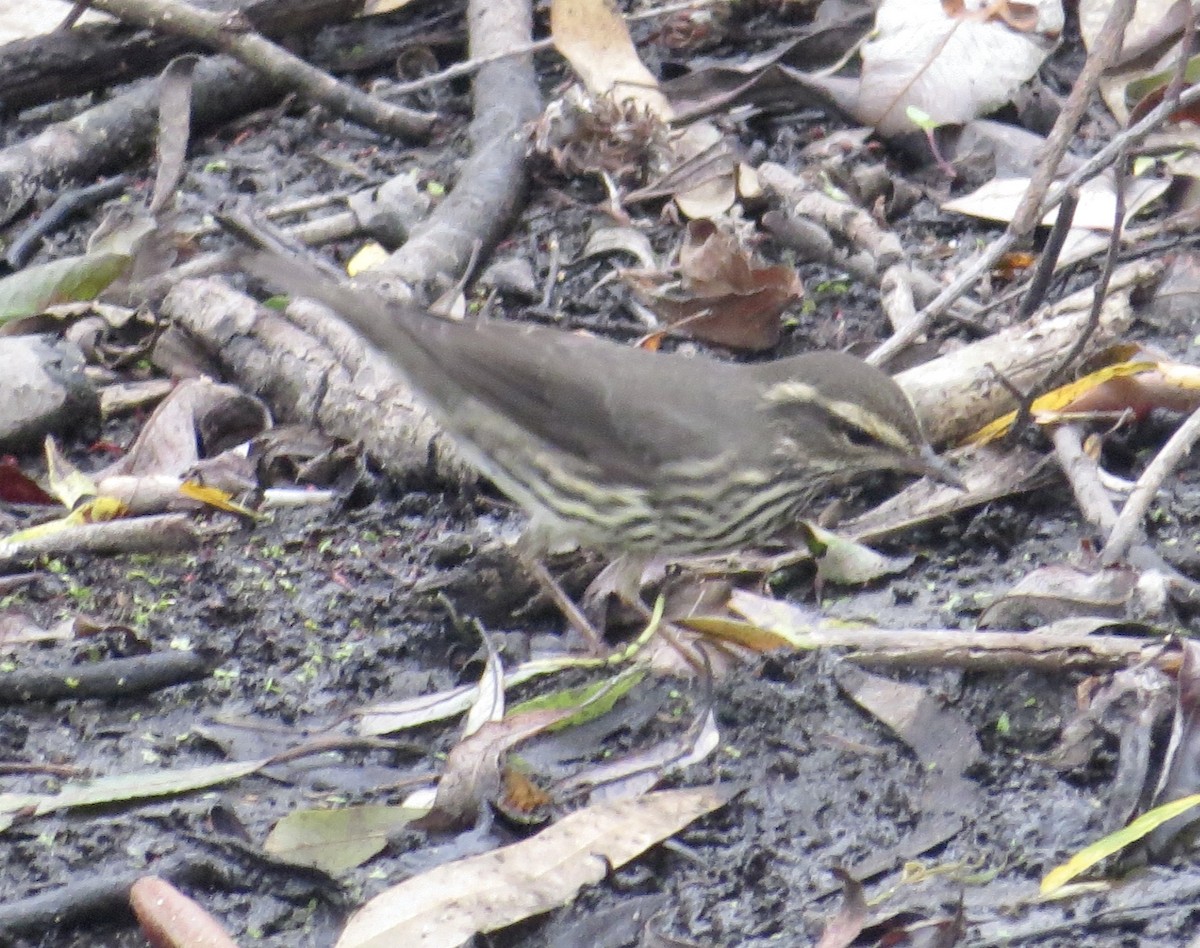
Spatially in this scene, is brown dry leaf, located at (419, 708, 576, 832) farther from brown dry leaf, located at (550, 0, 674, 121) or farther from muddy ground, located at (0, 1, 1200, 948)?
brown dry leaf, located at (550, 0, 674, 121)

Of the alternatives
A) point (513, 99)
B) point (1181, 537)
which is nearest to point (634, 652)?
point (1181, 537)

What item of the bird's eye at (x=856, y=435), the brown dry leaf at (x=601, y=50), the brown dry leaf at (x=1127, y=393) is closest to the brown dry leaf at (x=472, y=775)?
the bird's eye at (x=856, y=435)

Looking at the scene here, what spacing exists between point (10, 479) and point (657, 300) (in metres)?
2.05

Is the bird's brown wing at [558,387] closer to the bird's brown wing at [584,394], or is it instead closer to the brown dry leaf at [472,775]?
the bird's brown wing at [584,394]

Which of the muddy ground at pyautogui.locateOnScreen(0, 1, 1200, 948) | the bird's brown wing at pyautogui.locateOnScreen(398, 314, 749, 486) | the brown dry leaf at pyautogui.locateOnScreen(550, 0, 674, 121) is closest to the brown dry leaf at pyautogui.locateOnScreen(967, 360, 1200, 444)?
the muddy ground at pyautogui.locateOnScreen(0, 1, 1200, 948)

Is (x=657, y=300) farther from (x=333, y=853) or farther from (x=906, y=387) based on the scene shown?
(x=333, y=853)

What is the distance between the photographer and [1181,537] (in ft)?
15.0

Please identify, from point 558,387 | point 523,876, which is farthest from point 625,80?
point 523,876

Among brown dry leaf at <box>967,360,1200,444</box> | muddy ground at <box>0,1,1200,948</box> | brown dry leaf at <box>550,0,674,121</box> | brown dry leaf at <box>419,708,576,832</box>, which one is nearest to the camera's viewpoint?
muddy ground at <box>0,1,1200,948</box>

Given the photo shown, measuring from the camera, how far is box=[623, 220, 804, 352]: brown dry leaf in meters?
5.59

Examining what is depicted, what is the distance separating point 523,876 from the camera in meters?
3.54

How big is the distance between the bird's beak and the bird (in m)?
0.05

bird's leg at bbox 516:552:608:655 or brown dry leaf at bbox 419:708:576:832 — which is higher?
brown dry leaf at bbox 419:708:576:832

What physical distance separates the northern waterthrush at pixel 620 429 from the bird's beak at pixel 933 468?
0.13 ft
